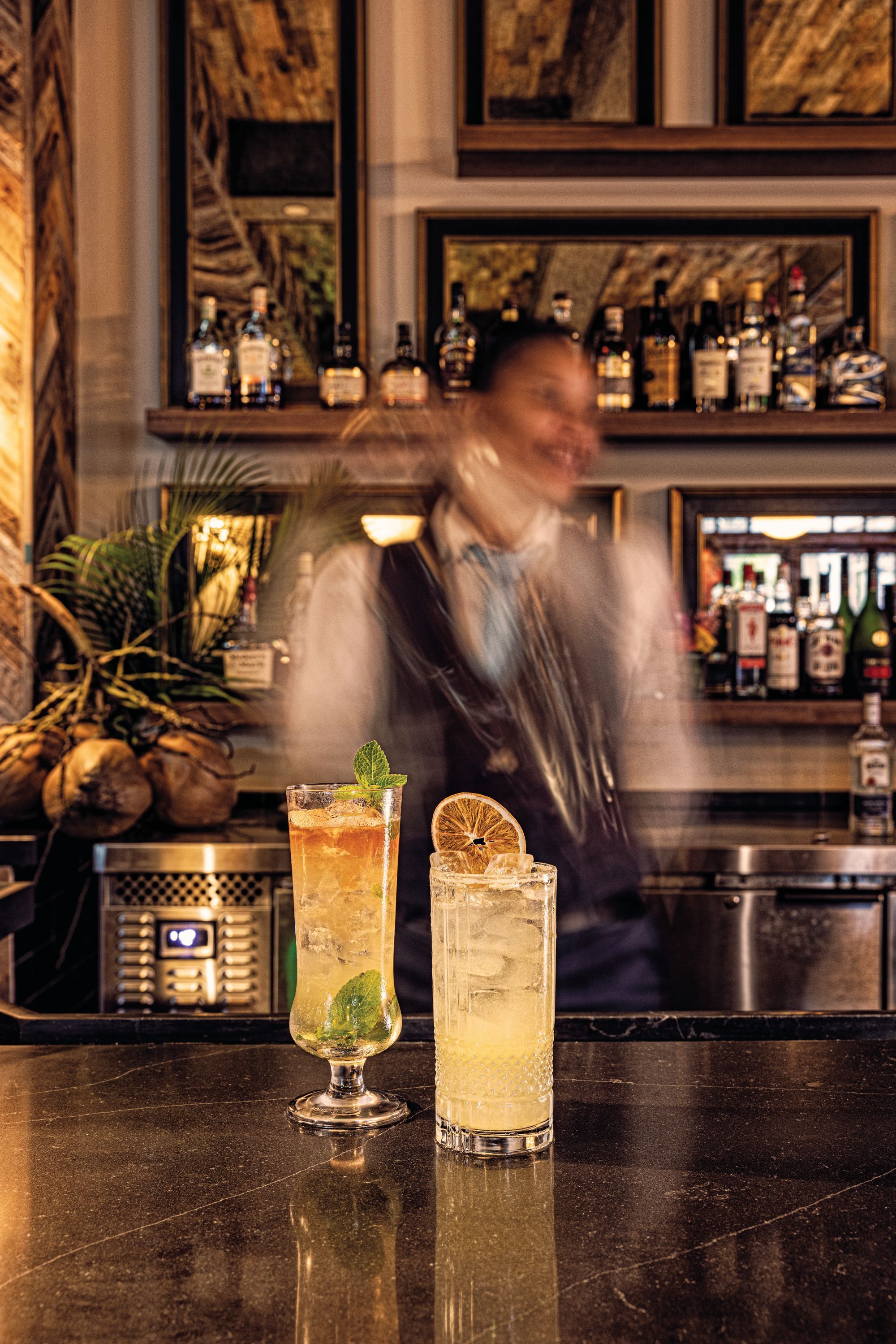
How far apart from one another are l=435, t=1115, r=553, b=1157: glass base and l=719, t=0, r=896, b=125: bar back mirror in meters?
2.76

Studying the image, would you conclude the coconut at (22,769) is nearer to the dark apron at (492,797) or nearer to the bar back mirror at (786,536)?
the dark apron at (492,797)

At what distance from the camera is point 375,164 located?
297cm

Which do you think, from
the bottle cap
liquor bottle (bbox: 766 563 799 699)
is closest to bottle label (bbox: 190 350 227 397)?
liquor bottle (bbox: 766 563 799 699)

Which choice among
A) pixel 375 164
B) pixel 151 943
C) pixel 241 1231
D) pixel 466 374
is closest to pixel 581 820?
pixel 151 943

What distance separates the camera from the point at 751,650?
9.43ft

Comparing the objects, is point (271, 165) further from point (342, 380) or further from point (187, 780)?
point (187, 780)

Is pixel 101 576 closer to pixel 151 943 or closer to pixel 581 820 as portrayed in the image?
pixel 151 943

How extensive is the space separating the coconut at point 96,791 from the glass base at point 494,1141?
1653 millimetres

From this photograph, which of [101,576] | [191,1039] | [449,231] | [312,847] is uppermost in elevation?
[449,231]

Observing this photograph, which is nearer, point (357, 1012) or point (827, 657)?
point (357, 1012)

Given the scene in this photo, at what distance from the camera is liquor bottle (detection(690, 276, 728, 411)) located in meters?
2.79

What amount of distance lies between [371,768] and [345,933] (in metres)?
0.11

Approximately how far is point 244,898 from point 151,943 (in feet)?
0.67

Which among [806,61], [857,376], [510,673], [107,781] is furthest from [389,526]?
[806,61]
